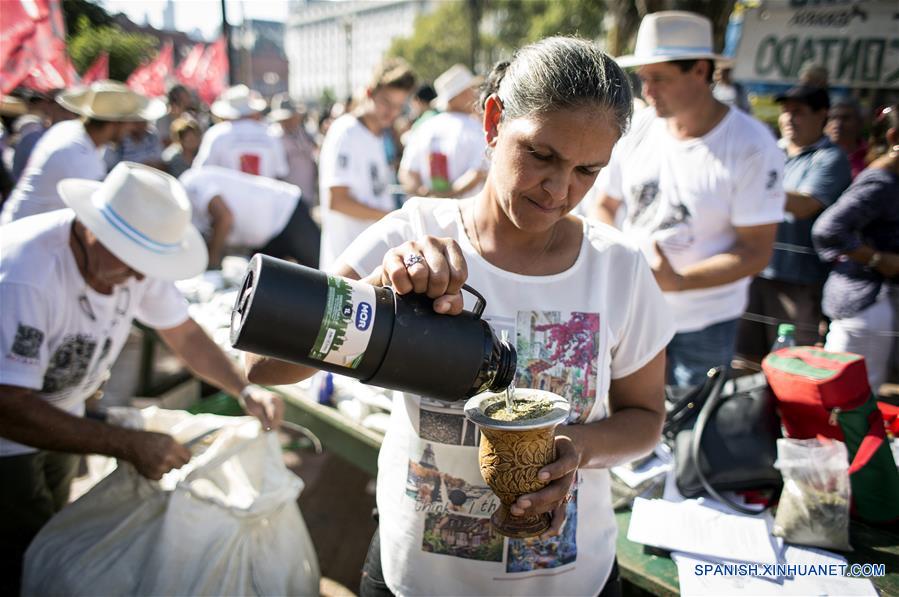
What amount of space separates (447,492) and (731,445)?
111cm

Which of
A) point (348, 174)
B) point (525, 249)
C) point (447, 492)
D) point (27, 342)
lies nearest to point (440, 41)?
point (348, 174)

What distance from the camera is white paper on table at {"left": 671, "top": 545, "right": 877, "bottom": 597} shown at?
1711mm

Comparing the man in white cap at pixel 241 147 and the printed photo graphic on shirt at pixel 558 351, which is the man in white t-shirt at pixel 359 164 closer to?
the man in white cap at pixel 241 147

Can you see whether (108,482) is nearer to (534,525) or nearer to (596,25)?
(534,525)

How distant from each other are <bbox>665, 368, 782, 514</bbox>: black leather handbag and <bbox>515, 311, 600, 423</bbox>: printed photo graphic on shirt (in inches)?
34.8

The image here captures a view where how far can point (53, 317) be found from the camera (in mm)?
2158

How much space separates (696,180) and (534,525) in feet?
6.89

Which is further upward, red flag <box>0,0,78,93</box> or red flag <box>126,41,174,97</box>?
red flag <box>126,41,174,97</box>

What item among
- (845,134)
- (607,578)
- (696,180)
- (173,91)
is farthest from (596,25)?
(607,578)

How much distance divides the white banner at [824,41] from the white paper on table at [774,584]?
15.5 ft

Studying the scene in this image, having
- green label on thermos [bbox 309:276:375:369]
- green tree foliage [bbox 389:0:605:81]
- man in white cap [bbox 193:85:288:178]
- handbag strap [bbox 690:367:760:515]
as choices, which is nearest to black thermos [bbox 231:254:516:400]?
green label on thermos [bbox 309:276:375:369]

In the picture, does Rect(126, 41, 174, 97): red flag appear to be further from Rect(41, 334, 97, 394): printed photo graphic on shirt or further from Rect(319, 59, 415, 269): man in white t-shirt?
Rect(41, 334, 97, 394): printed photo graphic on shirt

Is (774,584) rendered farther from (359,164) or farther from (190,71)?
(190,71)

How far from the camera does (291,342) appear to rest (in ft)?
3.39
